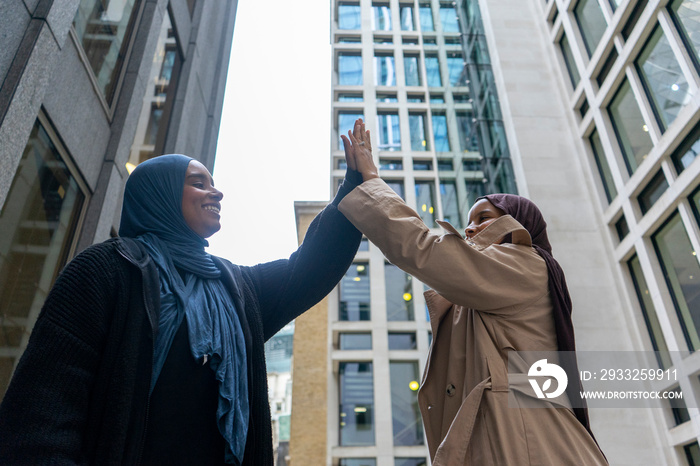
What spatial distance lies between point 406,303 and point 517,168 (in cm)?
1426

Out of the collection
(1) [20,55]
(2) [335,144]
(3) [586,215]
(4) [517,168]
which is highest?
(2) [335,144]

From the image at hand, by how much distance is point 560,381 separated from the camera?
2725 millimetres

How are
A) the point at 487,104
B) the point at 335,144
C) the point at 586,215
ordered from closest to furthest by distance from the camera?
the point at 586,215, the point at 487,104, the point at 335,144

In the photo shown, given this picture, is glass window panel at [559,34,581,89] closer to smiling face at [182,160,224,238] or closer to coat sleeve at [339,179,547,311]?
coat sleeve at [339,179,547,311]

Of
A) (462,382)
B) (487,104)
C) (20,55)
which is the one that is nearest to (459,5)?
(487,104)

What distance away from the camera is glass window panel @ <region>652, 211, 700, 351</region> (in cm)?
1188

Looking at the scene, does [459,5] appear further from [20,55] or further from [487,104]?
[20,55]

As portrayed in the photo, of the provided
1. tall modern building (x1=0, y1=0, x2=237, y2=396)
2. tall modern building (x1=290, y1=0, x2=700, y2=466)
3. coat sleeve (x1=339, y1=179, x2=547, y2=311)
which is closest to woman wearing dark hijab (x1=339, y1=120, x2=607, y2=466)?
coat sleeve (x1=339, y1=179, x2=547, y2=311)

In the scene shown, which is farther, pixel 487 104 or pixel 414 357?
pixel 414 357

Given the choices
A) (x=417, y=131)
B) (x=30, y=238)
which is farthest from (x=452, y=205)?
(x=30, y=238)

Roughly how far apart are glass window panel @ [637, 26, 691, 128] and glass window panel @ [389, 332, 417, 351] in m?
17.7

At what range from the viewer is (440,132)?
31.5 meters

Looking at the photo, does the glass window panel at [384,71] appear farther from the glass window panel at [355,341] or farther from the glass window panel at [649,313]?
the glass window panel at [649,313]

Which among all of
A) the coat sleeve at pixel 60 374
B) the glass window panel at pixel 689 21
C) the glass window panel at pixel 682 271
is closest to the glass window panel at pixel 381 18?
the glass window panel at pixel 689 21
